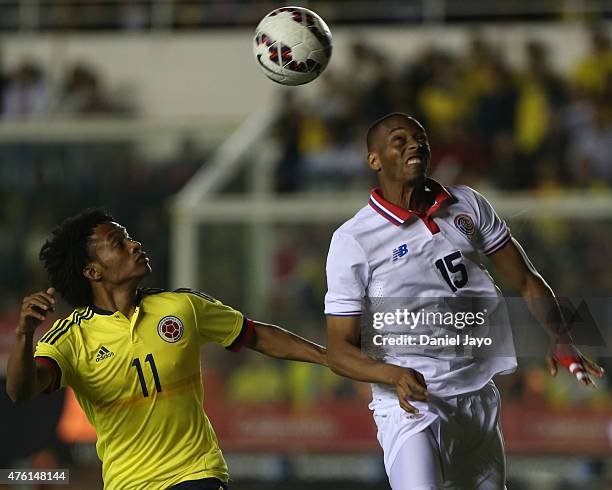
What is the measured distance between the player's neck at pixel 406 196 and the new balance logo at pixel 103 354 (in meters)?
1.33

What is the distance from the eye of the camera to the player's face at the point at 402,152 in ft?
16.6

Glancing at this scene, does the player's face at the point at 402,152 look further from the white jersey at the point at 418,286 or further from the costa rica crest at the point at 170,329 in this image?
the costa rica crest at the point at 170,329

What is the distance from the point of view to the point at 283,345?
5.26 m

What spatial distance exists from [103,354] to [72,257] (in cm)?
48

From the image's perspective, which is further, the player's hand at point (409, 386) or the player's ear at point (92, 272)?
the player's ear at point (92, 272)

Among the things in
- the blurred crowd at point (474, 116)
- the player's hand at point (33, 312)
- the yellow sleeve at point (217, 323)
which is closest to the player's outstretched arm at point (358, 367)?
the yellow sleeve at point (217, 323)

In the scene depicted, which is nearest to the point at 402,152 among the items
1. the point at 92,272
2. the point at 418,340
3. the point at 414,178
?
the point at 414,178

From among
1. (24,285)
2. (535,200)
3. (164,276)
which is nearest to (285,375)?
(164,276)

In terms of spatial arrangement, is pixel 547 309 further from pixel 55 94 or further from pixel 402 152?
pixel 55 94

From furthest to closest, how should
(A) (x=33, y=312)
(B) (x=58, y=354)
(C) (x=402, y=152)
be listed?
(C) (x=402, y=152) < (B) (x=58, y=354) < (A) (x=33, y=312)

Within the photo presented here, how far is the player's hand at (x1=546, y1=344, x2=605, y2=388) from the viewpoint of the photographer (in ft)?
16.7

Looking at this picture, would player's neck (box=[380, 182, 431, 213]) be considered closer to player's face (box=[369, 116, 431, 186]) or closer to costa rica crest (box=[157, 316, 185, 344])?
player's face (box=[369, 116, 431, 186])

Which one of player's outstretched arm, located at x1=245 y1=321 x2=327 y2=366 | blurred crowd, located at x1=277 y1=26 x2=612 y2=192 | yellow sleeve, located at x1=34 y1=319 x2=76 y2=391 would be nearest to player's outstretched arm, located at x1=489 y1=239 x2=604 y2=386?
player's outstretched arm, located at x1=245 y1=321 x2=327 y2=366

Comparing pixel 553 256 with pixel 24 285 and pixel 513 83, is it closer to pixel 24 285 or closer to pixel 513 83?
pixel 513 83
